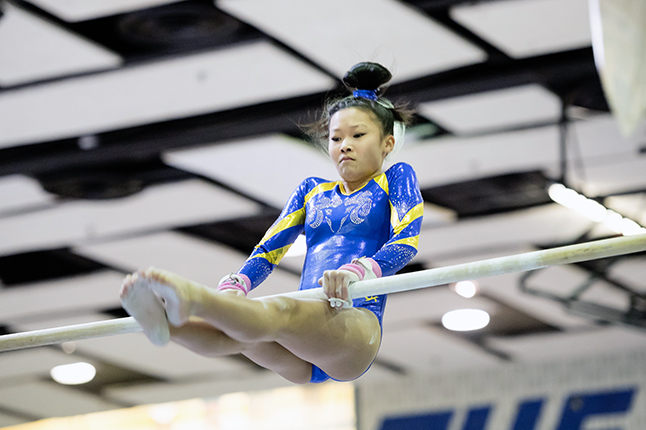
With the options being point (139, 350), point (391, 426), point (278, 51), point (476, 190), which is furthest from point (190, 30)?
point (391, 426)

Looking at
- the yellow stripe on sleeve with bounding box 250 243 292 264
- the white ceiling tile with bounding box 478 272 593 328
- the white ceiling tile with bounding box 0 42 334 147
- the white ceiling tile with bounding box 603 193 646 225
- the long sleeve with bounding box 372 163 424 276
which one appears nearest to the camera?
the long sleeve with bounding box 372 163 424 276

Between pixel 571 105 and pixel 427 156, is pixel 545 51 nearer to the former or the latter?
pixel 571 105

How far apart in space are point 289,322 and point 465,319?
666 centimetres

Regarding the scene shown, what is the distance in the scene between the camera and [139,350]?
32.4ft

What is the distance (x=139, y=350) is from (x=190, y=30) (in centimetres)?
579

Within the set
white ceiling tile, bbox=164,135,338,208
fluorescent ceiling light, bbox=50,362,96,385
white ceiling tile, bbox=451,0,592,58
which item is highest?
fluorescent ceiling light, bbox=50,362,96,385

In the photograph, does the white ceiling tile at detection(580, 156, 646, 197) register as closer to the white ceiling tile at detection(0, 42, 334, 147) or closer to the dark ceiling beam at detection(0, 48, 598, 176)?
the dark ceiling beam at detection(0, 48, 598, 176)

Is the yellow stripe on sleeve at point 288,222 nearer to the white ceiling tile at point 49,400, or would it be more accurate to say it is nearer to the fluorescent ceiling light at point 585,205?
the fluorescent ceiling light at point 585,205

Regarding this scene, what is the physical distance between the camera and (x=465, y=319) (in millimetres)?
9180

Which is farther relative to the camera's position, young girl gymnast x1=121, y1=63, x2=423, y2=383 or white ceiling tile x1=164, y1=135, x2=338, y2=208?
white ceiling tile x1=164, y1=135, x2=338, y2=208

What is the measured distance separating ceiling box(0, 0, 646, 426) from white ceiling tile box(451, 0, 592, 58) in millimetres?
12

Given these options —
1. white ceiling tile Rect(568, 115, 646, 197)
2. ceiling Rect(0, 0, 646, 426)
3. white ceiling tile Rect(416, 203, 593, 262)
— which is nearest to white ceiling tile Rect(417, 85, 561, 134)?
ceiling Rect(0, 0, 646, 426)

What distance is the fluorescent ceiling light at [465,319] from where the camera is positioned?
29.7 feet

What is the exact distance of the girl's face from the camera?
10.7 feet
